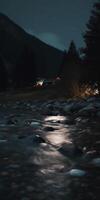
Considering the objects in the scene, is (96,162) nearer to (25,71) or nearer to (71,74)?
(71,74)

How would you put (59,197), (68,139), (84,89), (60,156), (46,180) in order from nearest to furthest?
1. (59,197)
2. (46,180)
3. (60,156)
4. (68,139)
5. (84,89)

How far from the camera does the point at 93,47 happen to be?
115ft

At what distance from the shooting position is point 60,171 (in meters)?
7.03

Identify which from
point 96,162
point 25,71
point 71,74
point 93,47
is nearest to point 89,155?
point 96,162

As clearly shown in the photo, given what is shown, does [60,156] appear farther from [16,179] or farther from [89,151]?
[16,179]

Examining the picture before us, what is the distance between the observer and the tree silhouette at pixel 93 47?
34781 mm

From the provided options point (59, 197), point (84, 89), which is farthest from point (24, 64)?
point (59, 197)

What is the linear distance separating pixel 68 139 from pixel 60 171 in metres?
4.42

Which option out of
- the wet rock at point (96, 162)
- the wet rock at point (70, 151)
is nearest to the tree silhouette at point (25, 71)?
the wet rock at point (70, 151)

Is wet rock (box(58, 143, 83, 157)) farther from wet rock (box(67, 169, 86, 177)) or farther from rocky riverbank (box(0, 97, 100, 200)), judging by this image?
wet rock (box(67, 169, 86, 177))

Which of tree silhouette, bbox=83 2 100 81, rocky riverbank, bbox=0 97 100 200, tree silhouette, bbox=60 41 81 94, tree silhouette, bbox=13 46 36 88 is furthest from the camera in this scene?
tree silhouette, bbox=13 46 36 88

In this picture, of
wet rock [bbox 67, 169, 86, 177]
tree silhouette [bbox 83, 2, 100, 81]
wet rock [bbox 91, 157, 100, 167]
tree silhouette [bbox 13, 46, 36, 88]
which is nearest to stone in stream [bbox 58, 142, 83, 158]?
wet rock [bbox 91, 157, 100, 167]

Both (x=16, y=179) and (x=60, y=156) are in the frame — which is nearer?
(x=16, y=179)

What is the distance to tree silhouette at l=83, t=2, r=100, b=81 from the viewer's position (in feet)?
114
